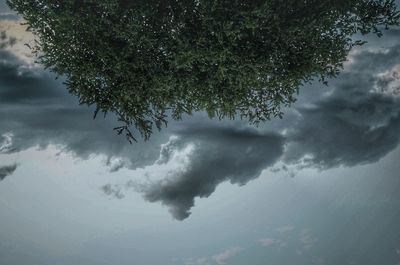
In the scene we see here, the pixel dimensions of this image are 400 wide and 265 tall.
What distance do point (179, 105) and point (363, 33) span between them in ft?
43.0

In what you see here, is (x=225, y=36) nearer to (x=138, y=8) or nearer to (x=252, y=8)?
(x=252, y=8)

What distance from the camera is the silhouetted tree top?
19266 mm

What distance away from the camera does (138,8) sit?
19156mm

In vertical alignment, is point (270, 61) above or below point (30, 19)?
below

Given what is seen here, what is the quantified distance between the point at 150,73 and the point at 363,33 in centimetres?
1435

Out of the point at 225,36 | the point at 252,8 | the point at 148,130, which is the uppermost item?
the point at 252,8

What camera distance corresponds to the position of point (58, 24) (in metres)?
20.3

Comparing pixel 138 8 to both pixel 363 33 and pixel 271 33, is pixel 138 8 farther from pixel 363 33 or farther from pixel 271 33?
pixel 363 33

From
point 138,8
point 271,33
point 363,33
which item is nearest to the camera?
point 138,8

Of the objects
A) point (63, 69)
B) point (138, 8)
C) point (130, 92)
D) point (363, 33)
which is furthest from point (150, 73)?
point (363, 33)

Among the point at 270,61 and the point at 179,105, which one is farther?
the point at 179,105

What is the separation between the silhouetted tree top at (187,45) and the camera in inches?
758

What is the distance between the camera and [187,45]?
757 inches

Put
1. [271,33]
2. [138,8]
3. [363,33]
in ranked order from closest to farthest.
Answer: [138,8] → [271,33] → [363,33]
